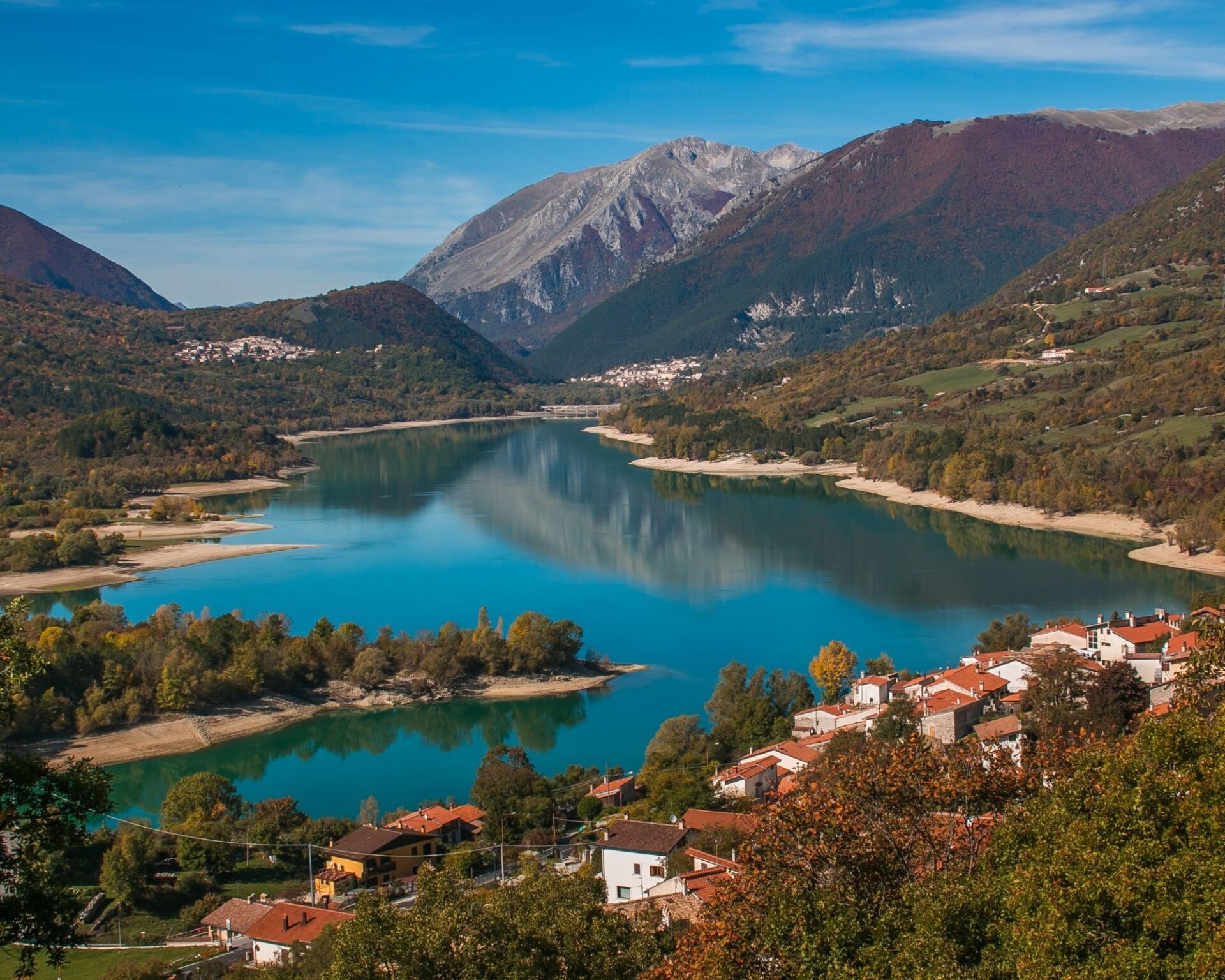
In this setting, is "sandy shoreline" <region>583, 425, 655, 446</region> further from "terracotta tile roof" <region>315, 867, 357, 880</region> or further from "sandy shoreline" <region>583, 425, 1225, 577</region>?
"terracotta tile roof" <region>315, 867, 357, 880</region>

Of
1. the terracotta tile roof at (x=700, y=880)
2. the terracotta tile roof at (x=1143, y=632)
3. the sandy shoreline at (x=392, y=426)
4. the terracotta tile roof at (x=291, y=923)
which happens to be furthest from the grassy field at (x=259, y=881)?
the sandy shoreline at (x=392, y=426)

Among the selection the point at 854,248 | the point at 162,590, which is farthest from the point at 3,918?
the point at 854,248

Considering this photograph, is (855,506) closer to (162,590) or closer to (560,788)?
(162,590)

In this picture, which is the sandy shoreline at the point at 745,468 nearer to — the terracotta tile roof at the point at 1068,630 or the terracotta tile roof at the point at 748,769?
the terracotta tile roof at the point at 1068,630

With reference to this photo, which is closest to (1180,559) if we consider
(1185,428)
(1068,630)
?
(1185,428)

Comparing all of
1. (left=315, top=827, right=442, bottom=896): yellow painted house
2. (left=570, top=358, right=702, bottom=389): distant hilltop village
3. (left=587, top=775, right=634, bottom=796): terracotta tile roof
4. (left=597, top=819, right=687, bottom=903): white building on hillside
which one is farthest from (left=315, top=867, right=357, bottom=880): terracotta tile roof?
(left=570, top=358, right=702, bottom=389): distant hilltop village

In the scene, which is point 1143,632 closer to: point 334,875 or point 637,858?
point 637,858
